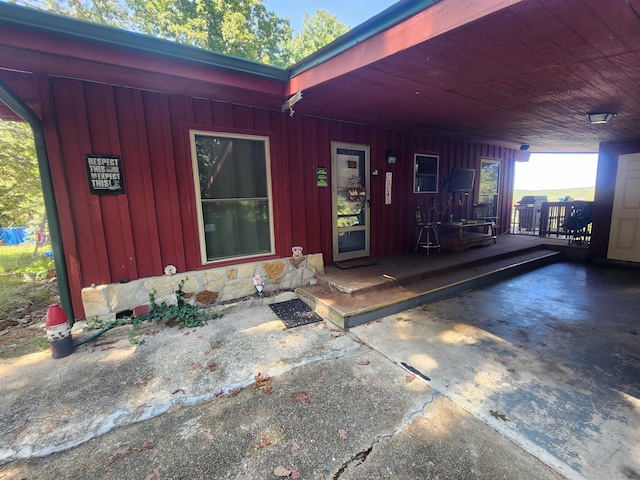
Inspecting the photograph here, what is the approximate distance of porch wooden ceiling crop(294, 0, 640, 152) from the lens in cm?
181

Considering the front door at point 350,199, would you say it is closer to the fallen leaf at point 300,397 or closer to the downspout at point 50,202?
the fallen leaf at point 300,397

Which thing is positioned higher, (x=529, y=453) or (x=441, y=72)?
(x=441, y=72)

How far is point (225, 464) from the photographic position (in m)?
1.51

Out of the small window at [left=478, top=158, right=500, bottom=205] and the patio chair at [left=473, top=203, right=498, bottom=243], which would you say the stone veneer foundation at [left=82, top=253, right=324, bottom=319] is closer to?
the patio chair at [left=473, top=203, right=498, bottom=243]

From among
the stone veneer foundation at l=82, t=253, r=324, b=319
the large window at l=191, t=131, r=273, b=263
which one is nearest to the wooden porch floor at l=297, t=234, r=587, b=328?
the stone veneer foundation at l=82, t=253, r=324, b=319

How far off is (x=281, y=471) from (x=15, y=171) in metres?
7.83

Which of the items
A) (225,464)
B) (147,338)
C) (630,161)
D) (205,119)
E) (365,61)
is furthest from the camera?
(630,161)

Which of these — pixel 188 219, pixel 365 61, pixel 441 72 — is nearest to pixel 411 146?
pixel 441 72

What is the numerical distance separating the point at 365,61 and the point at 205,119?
6.99 feet

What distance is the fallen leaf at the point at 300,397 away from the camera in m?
2.00

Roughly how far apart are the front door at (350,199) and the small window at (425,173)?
1.46 m

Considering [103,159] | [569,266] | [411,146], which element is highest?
[411,146]

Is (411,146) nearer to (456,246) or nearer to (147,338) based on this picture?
(456,246)

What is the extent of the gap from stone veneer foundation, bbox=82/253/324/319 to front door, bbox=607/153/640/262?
6080 mm
